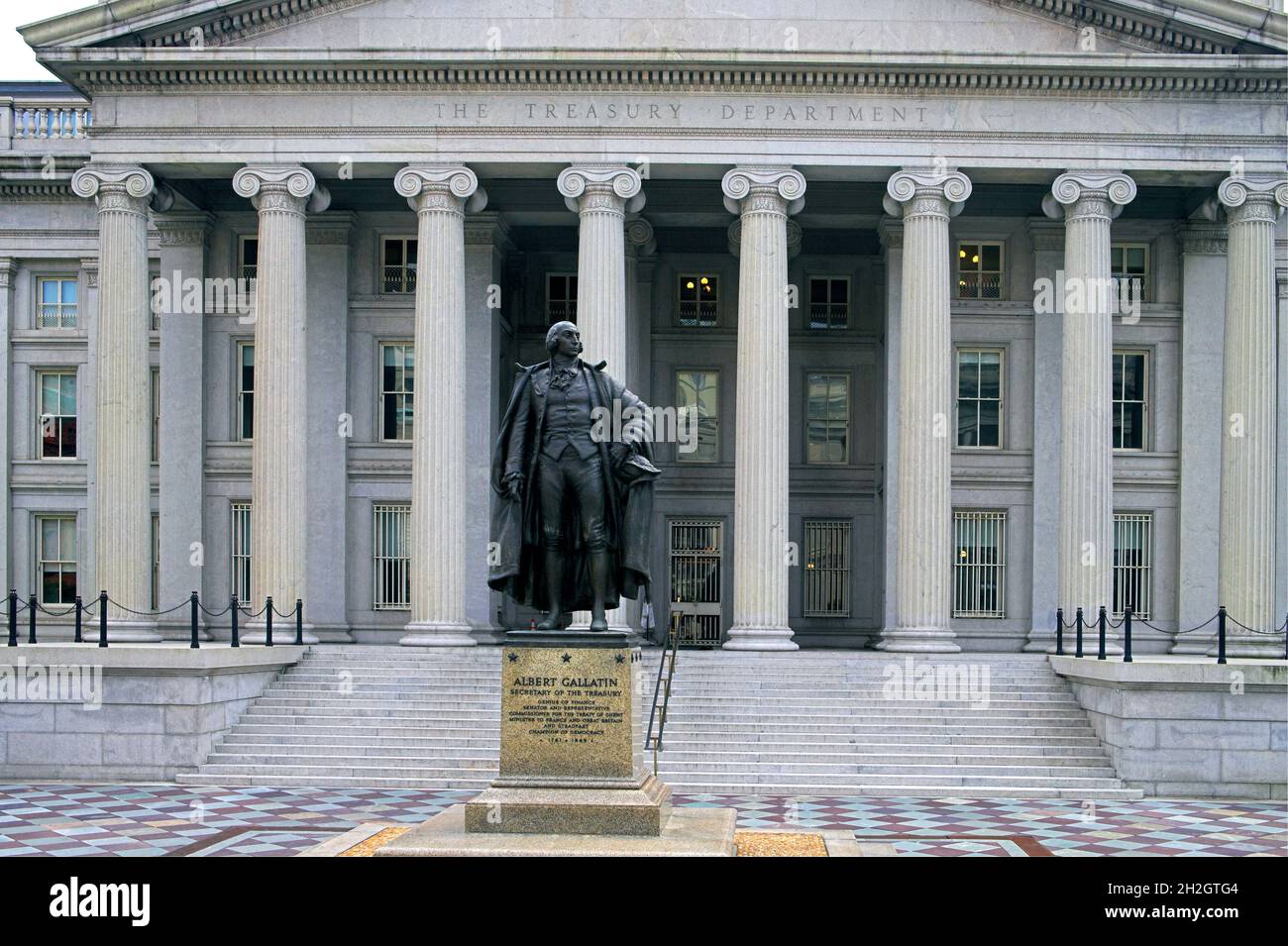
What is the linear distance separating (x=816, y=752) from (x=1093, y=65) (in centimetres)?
1531

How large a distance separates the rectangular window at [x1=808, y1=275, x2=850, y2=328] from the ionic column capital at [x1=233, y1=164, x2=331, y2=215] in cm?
1285

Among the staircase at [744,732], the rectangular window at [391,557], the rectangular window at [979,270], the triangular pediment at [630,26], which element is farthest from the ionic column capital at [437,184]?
the rectangular window at [979,270]

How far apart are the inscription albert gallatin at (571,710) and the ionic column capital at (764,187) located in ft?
60.2

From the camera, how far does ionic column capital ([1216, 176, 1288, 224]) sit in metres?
31.2

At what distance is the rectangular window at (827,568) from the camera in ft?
123

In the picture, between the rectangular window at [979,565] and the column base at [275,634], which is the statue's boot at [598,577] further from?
→ the rectangular window at [979,565]

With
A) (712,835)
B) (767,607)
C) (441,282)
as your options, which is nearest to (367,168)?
(441,282)

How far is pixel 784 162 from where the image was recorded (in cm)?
3117

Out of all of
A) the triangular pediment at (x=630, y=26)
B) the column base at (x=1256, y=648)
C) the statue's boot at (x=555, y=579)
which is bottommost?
the column base at (x=1256, y=648)

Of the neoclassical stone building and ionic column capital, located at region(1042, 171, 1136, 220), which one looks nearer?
the neoclassical stone building

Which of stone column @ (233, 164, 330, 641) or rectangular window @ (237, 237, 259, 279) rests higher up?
rectangular window @ (237, 237, 259, 279)

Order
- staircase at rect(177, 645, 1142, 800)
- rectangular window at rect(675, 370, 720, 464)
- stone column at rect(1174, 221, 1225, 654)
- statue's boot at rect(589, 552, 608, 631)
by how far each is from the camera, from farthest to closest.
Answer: rectangular window at rect(675, 370, 720, 464), stone column at rect(1174, 221, 1225, 654), staircase at rect(177, 645, 1142, 800), statue's boot at rect(589, 552, 608, 631)

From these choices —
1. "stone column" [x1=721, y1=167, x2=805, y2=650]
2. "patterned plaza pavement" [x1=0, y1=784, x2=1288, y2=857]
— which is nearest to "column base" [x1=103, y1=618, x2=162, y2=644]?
"patterned plaza pavement" [x1=0, y1=784, x2=1288, y2=857]

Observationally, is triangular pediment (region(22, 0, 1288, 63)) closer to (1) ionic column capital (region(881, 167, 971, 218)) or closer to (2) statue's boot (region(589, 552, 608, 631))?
(1) ionic column capital (region(881, 167, 971, 218))
